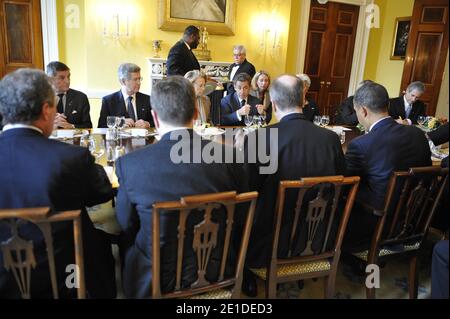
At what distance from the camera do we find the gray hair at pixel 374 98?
7.04 ft

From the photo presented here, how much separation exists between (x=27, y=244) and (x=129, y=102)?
87.5 inches

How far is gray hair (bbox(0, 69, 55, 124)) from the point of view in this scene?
1441mm

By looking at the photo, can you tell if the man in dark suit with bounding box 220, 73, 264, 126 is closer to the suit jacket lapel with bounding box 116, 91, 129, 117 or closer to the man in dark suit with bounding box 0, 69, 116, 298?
the suit jacket lapel with bounding box 116, 91, 129, 117

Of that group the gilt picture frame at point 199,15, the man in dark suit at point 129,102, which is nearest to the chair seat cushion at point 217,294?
the man in dark suit at point 129,102

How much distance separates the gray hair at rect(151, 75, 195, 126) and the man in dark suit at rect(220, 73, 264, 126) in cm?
199

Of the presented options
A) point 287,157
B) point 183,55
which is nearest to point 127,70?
point 183,55

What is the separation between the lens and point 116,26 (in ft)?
16.5

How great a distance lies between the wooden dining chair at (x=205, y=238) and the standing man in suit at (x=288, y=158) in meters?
0.30

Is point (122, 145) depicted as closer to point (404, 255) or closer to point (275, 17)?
point (404, 255)

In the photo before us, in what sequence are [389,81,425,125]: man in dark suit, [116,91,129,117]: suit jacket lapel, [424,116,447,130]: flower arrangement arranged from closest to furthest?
[116,91,129,117]: suit jacket lapel < [424,116,447,130]: flower arrangement < [389,81,425,125]: man in dark suit

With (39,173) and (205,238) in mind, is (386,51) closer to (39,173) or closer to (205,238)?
(205,238)

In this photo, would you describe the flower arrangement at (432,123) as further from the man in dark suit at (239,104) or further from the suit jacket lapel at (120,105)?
the suit jacket lapel at (120,105)

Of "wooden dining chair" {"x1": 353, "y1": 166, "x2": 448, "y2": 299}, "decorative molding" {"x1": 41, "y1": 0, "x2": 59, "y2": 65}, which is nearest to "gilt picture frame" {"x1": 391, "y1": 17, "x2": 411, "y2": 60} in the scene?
"wooden dining chair" {"x1": 353, "y1": 166, "x2": 448, "y2": 299}

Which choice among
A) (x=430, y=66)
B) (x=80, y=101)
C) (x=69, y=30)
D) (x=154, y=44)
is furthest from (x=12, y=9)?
(x=430, y=66)
